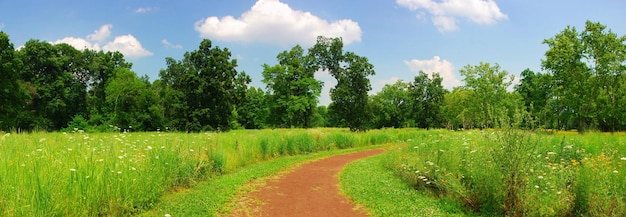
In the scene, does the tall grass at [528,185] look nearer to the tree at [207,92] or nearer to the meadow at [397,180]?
the meadow at [397,180]

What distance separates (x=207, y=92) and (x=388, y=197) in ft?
107

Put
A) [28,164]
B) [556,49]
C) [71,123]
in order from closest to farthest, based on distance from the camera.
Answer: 1. [28,164]
2. [556,49]
3. [71,123]

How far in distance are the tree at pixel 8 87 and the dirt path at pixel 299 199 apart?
34235 mm

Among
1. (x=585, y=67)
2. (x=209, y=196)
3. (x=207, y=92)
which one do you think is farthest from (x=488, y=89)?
(x=209, y=196)

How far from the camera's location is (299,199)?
852cm

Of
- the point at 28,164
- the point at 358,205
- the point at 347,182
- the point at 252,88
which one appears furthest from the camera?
the point at 252,88

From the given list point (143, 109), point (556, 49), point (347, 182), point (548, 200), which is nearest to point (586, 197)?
point (548, 200)

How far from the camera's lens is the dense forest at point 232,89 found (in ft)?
113

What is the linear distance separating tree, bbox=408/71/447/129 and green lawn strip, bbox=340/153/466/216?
177 feet

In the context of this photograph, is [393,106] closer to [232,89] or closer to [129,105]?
[232,89]

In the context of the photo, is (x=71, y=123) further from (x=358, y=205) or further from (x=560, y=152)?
(x=560, y=152)

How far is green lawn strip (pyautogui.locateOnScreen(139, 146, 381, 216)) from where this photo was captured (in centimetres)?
705

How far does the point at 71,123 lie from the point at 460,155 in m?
49.7

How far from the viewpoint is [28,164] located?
5875 mm
